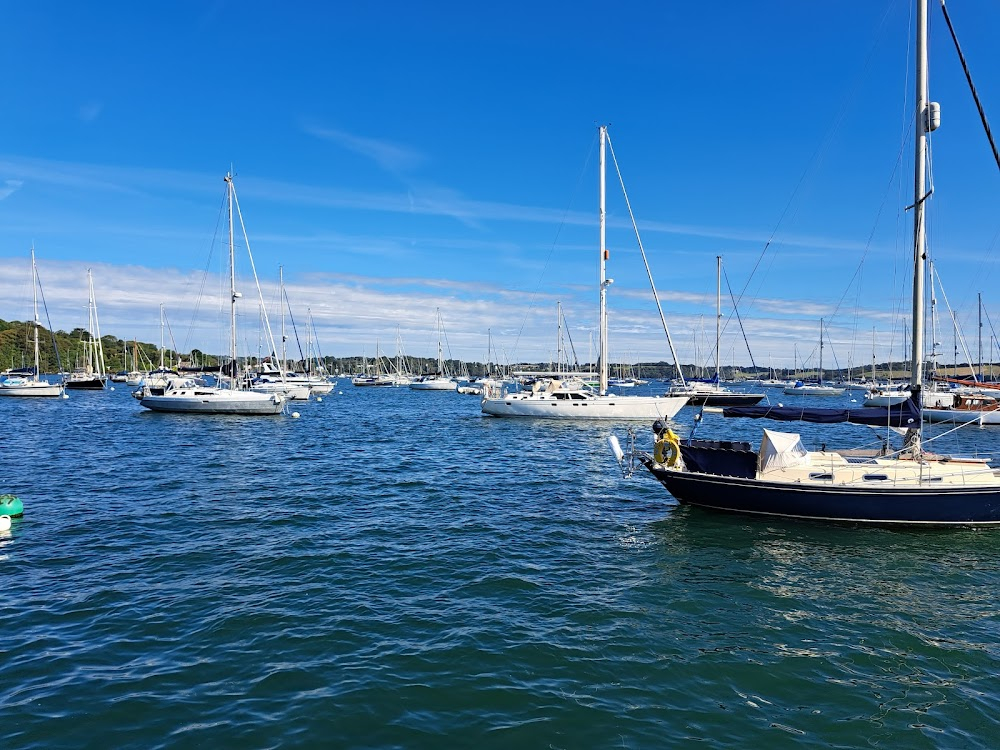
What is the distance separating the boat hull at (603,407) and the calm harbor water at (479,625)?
27.5 metres

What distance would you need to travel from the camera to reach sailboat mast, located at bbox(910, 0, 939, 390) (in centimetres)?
1791

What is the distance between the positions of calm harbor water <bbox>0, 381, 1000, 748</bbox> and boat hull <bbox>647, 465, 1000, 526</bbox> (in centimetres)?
41

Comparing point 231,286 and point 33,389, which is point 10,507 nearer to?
point 231,286

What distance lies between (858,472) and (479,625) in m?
12.3

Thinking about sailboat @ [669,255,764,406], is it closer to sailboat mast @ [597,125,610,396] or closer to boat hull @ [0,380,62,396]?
sailboat mast @ [597,125,610,396]

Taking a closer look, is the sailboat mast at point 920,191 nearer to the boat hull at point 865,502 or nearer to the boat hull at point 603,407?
the boat hull at point 865,502

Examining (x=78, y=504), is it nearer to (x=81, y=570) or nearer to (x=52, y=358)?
(x=81, y=570)

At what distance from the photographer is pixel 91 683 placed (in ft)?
26.0

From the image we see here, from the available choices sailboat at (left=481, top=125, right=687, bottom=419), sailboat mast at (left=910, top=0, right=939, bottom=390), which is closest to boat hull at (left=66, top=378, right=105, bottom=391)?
sailboat at (left=481, top=125, right=687, bottom=419)

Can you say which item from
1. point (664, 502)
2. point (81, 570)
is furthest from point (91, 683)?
point (664, 502)

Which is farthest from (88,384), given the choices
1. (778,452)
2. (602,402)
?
(778,452)

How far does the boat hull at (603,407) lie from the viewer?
46.3m

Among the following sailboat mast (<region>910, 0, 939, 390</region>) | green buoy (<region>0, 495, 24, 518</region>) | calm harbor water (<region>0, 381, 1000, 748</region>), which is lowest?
calm harbor water (<region>0, 381, 1000, 748</region>)

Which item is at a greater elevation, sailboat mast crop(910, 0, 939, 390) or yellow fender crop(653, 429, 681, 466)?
sailboat mast crop(910, 0, 939, 390)
